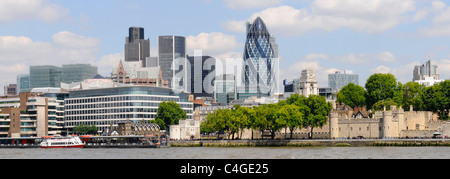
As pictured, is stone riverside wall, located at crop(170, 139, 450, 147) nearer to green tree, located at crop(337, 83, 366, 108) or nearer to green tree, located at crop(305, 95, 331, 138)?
green tree, located at crop(305, 95, 331, 138)

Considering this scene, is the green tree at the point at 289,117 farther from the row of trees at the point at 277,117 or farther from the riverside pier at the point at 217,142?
the riverside pier at the point at 217,142

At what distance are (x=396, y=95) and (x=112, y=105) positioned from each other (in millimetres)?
67997

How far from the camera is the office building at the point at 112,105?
162 meters

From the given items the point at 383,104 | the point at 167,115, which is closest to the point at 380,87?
the point at 383,104

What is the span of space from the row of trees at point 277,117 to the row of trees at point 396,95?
13184 millimetres

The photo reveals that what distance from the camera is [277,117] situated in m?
115

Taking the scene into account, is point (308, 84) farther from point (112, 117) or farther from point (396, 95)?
point (112, 117)

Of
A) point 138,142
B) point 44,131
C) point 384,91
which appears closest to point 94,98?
point 44,131

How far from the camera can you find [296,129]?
13075cm

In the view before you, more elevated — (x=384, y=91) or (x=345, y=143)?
(x=384, y=91)
